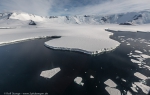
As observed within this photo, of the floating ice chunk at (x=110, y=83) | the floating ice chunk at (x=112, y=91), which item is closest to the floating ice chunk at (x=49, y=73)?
the floating ice chunk at (x=110, y=83)

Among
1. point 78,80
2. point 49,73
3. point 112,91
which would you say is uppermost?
point 49,73

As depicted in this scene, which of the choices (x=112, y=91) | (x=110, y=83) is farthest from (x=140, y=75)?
(x=112, y=91)

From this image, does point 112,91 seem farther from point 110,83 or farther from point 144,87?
point 144,87

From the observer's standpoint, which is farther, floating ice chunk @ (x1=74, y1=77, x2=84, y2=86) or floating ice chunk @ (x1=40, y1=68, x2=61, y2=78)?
floating ice chunk @ (x1=40, y1=68, x2=61, y2=78)

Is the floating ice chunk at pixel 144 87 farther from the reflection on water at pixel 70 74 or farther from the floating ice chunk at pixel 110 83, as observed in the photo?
the floating ice chunk at pixel 110 83

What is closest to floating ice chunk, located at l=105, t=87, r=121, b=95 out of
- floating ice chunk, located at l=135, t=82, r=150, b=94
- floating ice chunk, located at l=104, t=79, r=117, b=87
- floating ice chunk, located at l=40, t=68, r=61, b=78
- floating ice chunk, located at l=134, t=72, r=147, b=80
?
floating ice chunk, located at l=104, t=79, r=117, b=87

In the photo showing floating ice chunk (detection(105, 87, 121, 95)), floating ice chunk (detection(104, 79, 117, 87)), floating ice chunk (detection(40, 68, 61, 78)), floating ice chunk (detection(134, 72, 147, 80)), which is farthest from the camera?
floating ice chunk (detection(40, 68, 61, 78))

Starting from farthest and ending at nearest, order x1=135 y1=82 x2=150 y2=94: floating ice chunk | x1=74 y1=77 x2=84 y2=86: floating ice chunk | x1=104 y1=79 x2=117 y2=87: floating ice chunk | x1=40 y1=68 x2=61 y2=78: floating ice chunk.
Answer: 1. x1=40 y1=68 x2=61 y2=78: floating ice chunk
2. x1=74 y1=77 x2=84 y2=86: floating ice chunk
3. x1=104 y1=79 x2=117 y2=87: floating ice chunk
4. x1=135 y1=82 x2=150 y2=94: floating ice chunk

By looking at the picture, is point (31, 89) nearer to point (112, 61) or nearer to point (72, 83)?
point (72, 83)

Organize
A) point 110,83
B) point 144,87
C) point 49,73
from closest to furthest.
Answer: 1. point 144,87
2. point 110,83
3. point 49,73

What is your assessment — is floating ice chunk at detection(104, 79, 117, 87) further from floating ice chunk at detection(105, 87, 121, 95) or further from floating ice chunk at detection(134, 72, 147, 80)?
floating ice chunk at detection(134, 72, 147, 80)

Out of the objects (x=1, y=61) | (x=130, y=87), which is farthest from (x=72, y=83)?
(x=1, y=61)
